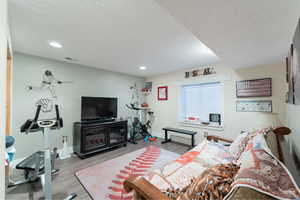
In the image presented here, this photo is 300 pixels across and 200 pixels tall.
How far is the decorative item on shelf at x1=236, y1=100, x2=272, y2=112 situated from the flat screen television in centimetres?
340

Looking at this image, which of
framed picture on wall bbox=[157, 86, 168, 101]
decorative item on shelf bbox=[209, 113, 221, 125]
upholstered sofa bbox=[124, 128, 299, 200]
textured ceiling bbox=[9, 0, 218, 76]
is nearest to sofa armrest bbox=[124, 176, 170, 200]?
upholstered sofa bbox=[124, 128, 299, 200]

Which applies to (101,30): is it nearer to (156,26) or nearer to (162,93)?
(156,26)

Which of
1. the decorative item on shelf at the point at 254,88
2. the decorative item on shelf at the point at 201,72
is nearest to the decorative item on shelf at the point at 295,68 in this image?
the decorative item on shelf at the point at 254,88

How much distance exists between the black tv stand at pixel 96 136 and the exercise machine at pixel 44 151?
692 millimetres

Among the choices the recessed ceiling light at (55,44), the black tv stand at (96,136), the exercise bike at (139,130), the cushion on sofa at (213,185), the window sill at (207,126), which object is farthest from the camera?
the exercise bike at (139,130)

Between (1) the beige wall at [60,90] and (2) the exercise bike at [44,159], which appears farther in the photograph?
(1) the beige wall at [60,90]

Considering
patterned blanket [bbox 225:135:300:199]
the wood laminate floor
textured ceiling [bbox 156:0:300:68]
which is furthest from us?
the wood laminate floor

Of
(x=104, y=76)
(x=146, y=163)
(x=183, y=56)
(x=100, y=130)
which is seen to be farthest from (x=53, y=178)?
(x=183, y=56)

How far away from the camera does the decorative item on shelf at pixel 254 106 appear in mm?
2555

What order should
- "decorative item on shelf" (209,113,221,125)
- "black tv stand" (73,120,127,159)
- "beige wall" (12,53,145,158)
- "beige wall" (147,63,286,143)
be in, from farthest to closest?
"decorative item on shelf" (209,113,221,125) < "black tv stand" (73,120,127,159) < "beige wall" (12,53,145,158) < "beige wall" (147,63,286,143)

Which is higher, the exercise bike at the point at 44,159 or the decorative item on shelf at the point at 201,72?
the decorative item on shelf at the point at 201,72

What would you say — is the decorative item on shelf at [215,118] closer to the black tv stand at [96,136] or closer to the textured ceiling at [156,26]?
the textured ceiling at [156,26]

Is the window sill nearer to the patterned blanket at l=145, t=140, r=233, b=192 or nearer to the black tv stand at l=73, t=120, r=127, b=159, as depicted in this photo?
the patterned blanket at l=145, t=140, r=233, b=192

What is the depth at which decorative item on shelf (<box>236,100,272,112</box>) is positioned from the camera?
2555 mm
